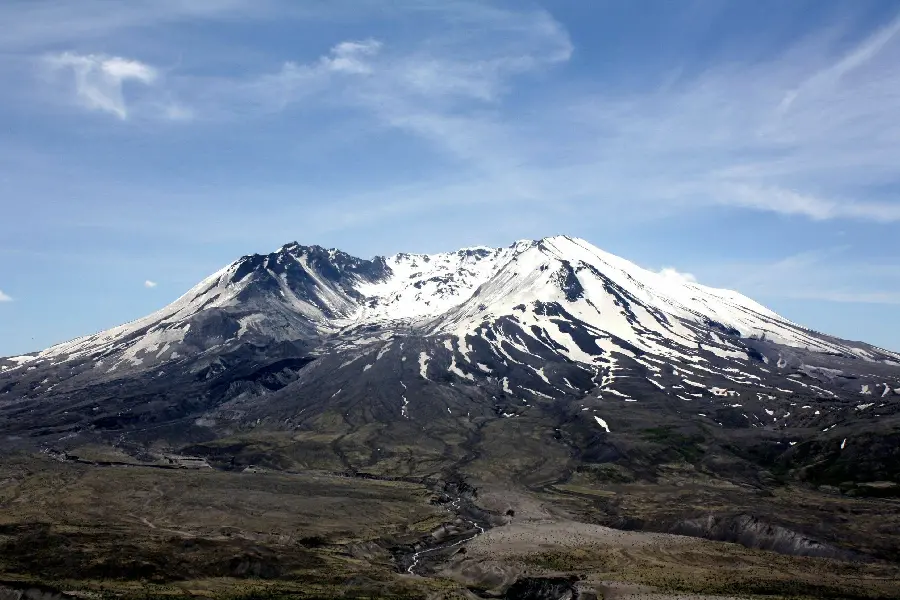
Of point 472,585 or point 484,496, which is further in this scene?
point 484,496

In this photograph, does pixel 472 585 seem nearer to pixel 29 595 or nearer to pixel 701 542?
pixel 701 542

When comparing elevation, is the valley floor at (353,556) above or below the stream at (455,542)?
above

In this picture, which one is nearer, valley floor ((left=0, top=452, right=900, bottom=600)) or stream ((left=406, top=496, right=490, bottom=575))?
valley floor ((left=0, top=452, right=900, bottom=600))

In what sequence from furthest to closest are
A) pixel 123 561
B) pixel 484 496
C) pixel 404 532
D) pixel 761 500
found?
1. pixel 484 496
2. pixel 761 500
3. pixel 404 532
4. pixel 123 561

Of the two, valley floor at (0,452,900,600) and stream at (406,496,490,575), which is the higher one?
valley floor at (0,452,900,600)

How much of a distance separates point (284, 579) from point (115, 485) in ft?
333

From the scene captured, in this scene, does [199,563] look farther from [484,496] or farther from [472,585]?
[484,496]

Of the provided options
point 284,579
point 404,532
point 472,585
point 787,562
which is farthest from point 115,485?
point 787,562

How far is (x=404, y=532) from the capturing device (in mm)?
157875

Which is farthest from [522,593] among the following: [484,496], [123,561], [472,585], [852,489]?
[852,489]

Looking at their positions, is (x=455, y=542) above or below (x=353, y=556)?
below

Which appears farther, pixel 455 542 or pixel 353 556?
pixel 455 542

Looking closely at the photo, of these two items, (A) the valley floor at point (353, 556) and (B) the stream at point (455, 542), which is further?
(B) the stream at point (455, 542)

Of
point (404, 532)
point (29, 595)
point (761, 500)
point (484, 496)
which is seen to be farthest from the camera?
point (484, 496)
